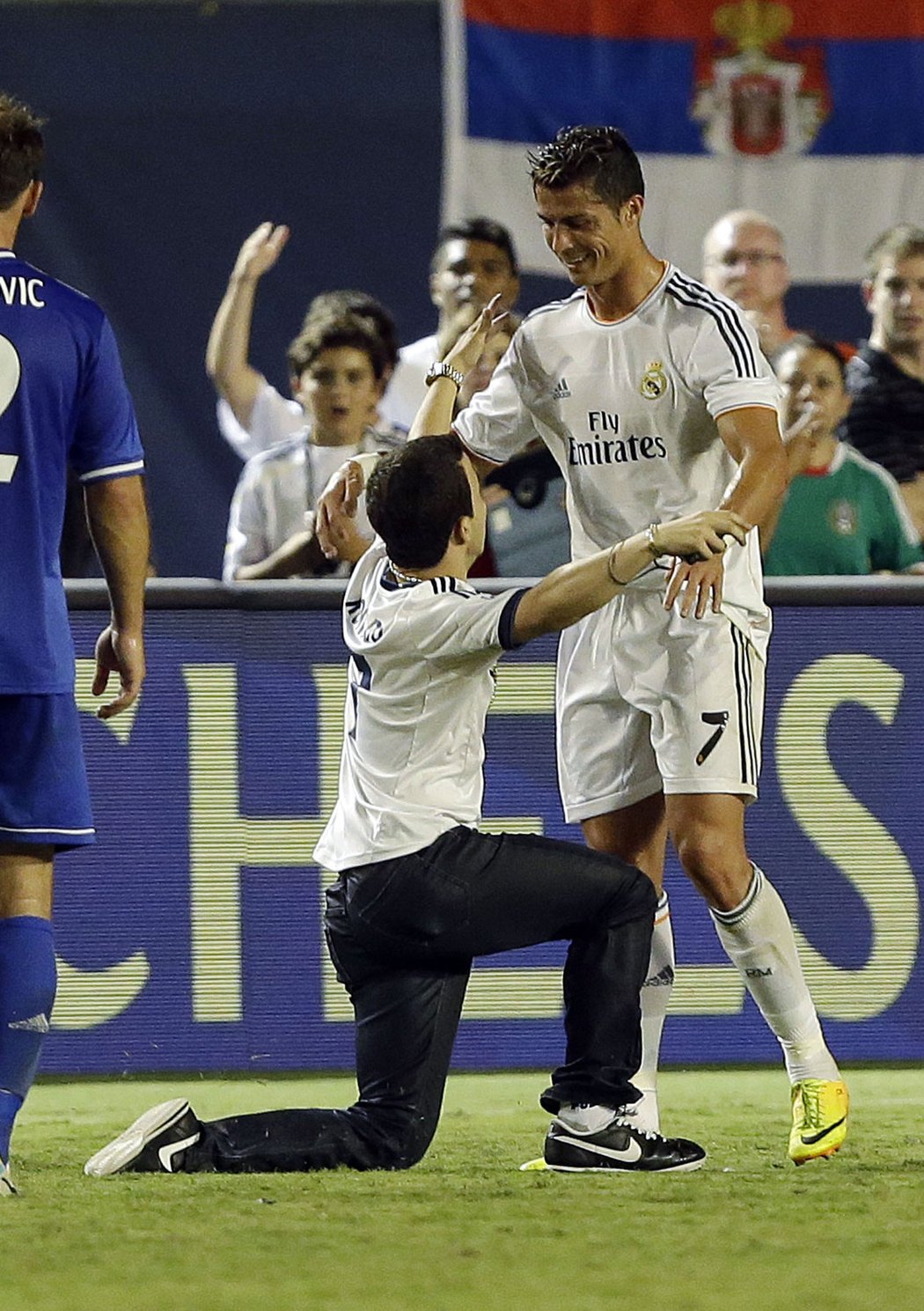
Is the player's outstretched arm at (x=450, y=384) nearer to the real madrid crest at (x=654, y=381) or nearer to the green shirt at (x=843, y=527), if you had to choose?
the real madrid crest at (x=654, y=381)

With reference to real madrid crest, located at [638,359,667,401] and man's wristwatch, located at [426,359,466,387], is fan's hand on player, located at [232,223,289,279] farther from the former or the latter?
real madrid crest, located at [638,359,667,401]

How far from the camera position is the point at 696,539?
146 inches

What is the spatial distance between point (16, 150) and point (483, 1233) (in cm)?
198

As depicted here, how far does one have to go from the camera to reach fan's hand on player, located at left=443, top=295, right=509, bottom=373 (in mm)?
4527

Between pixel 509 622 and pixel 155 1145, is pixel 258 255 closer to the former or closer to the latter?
pixel 509 622

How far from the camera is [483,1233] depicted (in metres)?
3.41

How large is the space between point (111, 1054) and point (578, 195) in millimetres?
2406

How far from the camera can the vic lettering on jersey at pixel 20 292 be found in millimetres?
3920

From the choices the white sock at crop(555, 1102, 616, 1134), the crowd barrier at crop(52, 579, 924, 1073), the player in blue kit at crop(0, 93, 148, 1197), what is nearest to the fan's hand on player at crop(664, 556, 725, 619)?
the white sock at crop(555, 1102, 616, 1134)

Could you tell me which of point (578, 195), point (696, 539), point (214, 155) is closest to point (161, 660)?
point (578, 195)

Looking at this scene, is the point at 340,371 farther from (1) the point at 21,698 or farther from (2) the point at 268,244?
(1) the point at 21,698

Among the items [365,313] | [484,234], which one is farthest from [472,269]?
[365,313]

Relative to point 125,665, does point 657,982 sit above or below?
below

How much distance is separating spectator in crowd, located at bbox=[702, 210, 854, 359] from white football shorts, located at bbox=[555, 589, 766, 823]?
231cm
